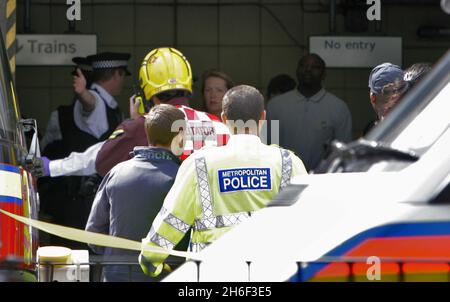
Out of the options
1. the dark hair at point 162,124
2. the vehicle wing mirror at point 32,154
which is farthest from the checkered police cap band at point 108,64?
the dark hair at point 162,124

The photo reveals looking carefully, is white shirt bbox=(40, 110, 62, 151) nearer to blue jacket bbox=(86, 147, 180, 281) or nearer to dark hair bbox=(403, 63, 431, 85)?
dark hair bbox=(403, 63, 431, 85)

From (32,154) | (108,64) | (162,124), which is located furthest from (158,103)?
(108,64)

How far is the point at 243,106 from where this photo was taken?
22.5ft

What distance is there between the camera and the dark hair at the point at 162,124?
7.53 metres

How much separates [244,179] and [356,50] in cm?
805

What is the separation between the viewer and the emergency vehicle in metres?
7.05

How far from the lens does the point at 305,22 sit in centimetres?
1513

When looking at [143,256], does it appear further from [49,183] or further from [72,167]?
[49,183]

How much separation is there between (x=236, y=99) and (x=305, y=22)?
8335 millimetres

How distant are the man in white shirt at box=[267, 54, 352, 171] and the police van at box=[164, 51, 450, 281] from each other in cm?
733

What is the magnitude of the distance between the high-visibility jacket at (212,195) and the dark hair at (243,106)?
370 mm

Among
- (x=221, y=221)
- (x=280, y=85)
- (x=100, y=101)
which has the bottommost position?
(x=221, y=221)

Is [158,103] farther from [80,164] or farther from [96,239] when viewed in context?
[96,239]

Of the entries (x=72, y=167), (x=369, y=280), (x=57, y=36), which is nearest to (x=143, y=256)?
(x=369, y=280)
